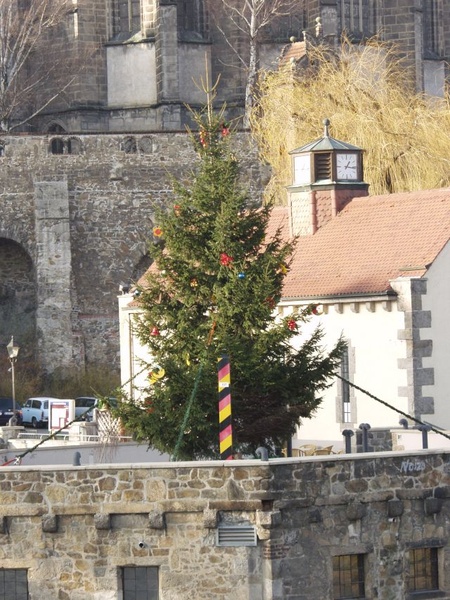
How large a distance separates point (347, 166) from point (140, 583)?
16261mm

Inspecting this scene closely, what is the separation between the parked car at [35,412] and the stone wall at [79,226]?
4782 mm

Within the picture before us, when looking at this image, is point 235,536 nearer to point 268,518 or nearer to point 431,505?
point 268,518

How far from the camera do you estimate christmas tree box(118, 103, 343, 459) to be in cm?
2909

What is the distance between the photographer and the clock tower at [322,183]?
1564 inches

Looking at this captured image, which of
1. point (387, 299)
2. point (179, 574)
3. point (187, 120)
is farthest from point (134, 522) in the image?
point (187, 120)

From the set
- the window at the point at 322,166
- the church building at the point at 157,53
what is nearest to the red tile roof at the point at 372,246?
the window at the point at 322,166

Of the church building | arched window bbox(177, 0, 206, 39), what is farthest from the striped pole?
arched window bbox(177, 0, 206, 39)

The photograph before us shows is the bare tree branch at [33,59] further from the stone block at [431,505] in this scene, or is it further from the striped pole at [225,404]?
the stone block at [431,505]

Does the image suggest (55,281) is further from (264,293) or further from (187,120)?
(264,293)

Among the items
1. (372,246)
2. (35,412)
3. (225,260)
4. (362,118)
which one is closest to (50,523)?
(225,260)

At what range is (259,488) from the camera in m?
25.6

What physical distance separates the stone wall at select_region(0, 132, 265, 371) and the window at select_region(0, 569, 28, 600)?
3066cm

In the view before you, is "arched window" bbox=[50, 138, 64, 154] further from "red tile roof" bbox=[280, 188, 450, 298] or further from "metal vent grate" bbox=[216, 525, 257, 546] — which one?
"metal vent grate" bbox=[216, 525, 257, 546]

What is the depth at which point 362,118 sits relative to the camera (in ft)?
169
